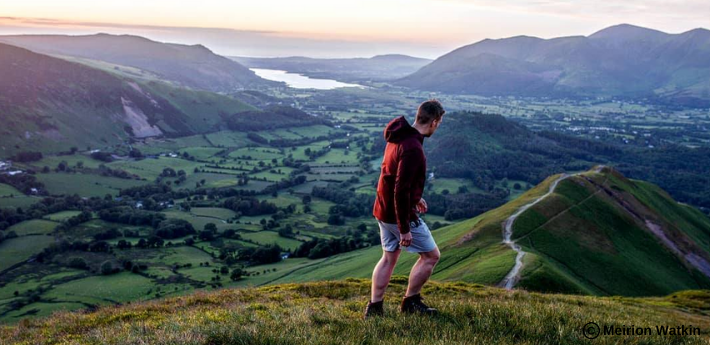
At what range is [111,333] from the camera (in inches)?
440

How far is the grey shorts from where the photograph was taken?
12.0 m

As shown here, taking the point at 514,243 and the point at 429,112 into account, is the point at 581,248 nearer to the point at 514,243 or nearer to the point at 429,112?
the point at 514,243

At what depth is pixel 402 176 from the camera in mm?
11367

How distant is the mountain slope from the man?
26.7 metres

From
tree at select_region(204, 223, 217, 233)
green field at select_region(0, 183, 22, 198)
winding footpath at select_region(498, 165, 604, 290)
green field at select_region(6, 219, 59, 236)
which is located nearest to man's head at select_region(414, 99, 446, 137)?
winding footpath at select_region(498, 165, 604, 290)

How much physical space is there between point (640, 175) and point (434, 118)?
8079 inches

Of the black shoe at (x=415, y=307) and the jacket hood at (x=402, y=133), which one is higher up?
the jacket hood at (x=402, y=133)

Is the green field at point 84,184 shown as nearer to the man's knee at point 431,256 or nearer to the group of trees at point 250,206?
the group of trees at point 250,206

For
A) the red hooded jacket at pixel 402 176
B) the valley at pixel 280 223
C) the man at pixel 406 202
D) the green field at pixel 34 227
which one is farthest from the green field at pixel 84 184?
the red hooded jacket at pixel 402 176

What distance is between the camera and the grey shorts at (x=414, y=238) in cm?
1198

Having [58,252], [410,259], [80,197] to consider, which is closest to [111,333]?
[410,259]

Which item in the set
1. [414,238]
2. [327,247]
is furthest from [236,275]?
[414,238]

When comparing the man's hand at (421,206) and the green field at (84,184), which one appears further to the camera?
the green field at (84,184)

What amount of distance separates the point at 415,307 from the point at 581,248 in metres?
46.0
